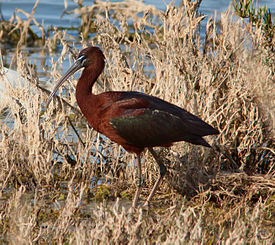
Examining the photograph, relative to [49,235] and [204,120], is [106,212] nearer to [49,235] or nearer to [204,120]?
[49,235]

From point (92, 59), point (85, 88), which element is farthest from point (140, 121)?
point (92, 59)

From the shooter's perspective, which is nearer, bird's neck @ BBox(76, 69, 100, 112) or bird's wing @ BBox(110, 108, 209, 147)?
bird's wing @ BBox(110, 108, 209, 147)

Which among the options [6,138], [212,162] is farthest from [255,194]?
[6,138]

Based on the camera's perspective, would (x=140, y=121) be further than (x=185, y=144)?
No

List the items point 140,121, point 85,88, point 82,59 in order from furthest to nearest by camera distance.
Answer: point 82,59 < point 85,88 < point 140,121

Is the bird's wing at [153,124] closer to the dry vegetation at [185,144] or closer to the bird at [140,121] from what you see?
the bird at [140,121]

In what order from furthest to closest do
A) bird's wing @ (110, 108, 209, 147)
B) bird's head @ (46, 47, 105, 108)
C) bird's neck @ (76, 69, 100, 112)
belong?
bird's head @ (46, 47, 105, 108) → bird's neck @ (76, 69, 100, 112) → bird's wing @ (110, 108, 209, 147)

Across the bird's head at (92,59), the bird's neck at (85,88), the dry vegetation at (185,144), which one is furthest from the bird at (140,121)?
the dry vegetation at (185,144)

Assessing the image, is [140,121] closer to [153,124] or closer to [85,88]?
[153,124]

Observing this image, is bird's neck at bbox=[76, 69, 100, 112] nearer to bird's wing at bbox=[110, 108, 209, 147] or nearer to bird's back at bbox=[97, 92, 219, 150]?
bird's back at bbox=[97, 92, 219, 150]

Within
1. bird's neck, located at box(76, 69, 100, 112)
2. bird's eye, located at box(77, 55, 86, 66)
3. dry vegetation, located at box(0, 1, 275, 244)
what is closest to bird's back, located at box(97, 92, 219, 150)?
bird's neck, located at box(76, 69, 100, 112)

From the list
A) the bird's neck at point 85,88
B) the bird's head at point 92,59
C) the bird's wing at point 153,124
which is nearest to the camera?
the bird's wing at point 153,124

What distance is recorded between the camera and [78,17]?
13914 mm

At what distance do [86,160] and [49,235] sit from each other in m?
1.52
